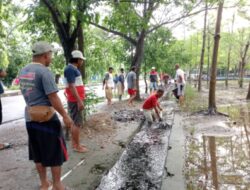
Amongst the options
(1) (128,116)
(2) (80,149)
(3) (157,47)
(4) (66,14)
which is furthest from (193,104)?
(2) (80,149)

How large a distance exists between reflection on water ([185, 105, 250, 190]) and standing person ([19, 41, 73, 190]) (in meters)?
2.10

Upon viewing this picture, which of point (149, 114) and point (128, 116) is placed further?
point (128, 116)

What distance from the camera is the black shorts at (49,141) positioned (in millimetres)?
3652

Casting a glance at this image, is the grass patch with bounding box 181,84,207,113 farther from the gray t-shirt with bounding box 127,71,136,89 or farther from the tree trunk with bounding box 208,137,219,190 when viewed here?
the tree trunk with bounding box 208,137,219,190

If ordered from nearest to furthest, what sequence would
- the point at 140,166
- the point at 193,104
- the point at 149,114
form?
the point at 140,166 → the point at 149,114 → the point at 193,104

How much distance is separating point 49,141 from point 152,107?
5.53 m

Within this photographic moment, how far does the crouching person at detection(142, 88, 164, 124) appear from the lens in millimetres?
8716

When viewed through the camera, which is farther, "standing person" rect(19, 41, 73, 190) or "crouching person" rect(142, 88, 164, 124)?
"crouching person" rect(142, 88, 164, 124)

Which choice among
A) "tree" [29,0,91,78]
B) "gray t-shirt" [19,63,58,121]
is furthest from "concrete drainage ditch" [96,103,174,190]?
"tree" [29,0,91,78]

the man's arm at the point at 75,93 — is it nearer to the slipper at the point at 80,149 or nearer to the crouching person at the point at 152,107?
the slipper at the point at 80,149

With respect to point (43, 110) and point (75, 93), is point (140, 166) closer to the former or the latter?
point (75, 93)

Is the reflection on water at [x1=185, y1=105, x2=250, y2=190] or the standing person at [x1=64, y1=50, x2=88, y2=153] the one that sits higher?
the standing person at [x1=64, y1=50, x2=88, y2=153]

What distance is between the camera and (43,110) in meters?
3.63

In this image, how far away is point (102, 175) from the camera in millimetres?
4930
